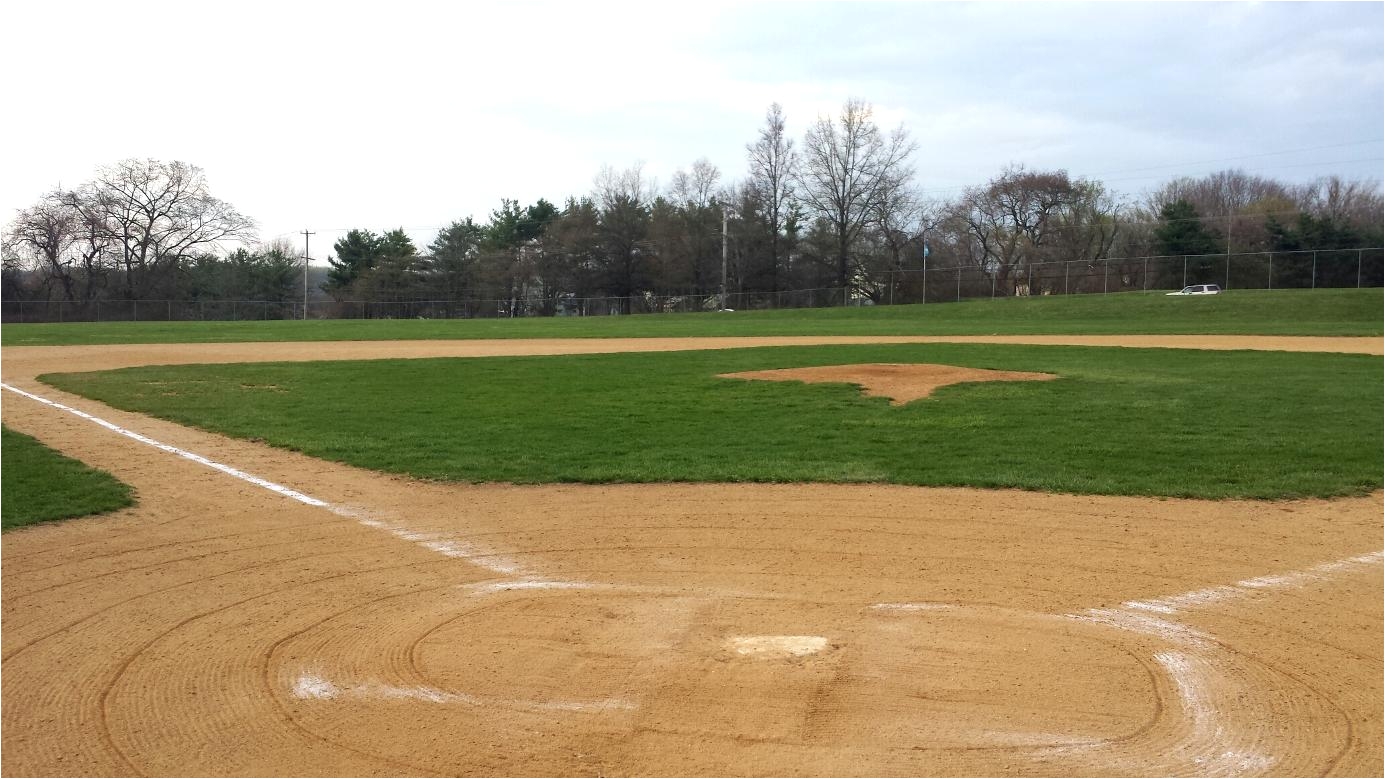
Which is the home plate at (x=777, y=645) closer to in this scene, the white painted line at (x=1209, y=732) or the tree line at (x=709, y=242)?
the white painted line at (x=1209, y=732)

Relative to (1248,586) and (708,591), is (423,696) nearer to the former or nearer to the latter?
(708,591)

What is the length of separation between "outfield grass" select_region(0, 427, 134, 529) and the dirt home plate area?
34 centimetres

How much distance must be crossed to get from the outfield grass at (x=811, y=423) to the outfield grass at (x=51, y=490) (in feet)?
7.21

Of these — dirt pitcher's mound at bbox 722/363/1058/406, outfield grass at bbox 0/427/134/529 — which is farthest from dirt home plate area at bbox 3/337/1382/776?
dirt pitcher's mound at bbox 722/363/1058/406

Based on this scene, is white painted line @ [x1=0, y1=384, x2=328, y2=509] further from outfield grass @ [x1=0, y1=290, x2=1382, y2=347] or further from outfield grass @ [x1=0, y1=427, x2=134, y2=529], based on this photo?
outfield grass @ [x1=0, y1=290, x2=1382, y2=347]

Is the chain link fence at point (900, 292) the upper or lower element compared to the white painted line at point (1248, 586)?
upper

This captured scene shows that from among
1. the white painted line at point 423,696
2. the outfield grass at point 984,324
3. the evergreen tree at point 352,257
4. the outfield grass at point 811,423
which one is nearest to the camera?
the white painted line at point 423,696

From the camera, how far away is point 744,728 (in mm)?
4055

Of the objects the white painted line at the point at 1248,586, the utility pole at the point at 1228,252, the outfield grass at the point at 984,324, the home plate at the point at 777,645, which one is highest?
the utility pole at the point at 1228,252

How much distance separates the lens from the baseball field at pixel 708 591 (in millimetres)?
3996

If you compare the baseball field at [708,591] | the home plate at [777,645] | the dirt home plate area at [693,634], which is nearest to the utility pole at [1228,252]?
the baseball field at [708,591]

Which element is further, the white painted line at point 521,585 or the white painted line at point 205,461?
the white painted line at point 205,461

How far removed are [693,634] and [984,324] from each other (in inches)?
1647

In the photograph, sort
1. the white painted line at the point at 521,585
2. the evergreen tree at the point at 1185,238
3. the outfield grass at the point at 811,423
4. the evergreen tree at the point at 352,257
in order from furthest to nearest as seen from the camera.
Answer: the evergreen tree at the point at 352,257, the evergreen tree at the point at 1185,238, the outfield grass at the point at 811,423, the white painted line at the point at 521,585
